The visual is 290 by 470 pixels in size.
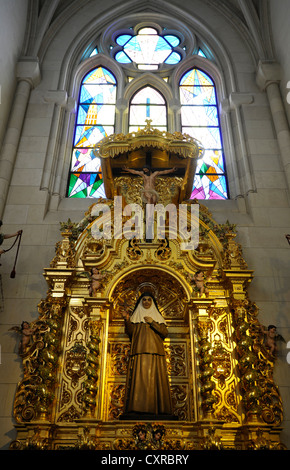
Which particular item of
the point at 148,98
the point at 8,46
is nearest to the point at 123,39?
the point at 148,98

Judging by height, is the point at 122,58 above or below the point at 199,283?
above

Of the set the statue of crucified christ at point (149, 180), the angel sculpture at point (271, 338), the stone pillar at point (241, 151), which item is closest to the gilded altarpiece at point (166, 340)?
the angel sculpture at point (271, 338)

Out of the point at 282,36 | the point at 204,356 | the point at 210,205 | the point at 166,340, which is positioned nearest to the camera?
the point at 204,356

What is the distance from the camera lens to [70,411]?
6.88 m

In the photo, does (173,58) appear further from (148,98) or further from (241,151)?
(241,151)

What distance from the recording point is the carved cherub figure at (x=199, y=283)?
7.61 metres

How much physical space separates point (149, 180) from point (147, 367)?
378cm

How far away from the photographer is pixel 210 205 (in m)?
9.88

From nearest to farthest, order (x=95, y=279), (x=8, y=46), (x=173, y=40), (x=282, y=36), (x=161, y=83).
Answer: (x=95, y=279) → (x=8, y=46) → (x=282, y=36) → (x=161, y=83) → (x=173, y=40)

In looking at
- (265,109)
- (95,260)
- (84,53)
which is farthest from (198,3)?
(95,260)

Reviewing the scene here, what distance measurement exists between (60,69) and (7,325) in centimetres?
752

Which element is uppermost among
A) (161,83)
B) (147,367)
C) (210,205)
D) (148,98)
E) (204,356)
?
(161,83)

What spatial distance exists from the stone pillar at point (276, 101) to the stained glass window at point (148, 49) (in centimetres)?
298

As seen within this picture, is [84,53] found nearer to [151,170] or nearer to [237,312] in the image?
[151,170]
